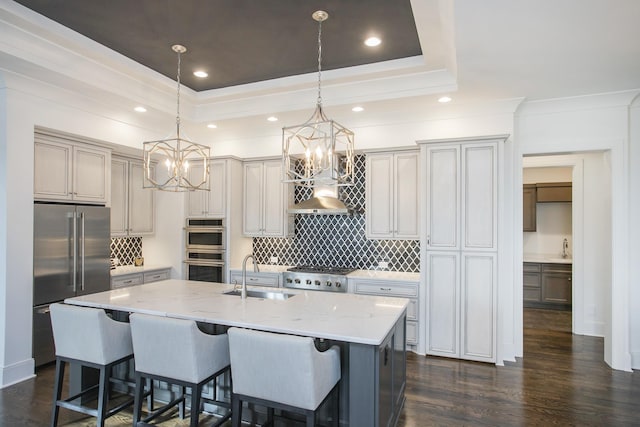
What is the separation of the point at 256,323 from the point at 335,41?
2.59 meters

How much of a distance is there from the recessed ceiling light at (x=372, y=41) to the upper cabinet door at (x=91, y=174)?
339 cm

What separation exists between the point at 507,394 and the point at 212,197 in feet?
13.9

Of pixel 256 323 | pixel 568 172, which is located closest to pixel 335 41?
pixel 256 323

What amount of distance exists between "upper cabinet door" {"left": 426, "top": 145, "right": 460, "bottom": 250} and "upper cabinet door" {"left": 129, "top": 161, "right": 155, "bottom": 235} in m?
3.82

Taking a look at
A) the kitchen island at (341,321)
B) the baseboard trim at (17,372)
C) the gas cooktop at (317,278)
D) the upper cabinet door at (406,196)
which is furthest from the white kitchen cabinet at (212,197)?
the baseboard trim at (17,372)

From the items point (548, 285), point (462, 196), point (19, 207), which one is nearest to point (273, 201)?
point (462, 196)

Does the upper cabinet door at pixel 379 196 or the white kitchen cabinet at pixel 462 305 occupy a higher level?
the upper cabinet door at pixel 379 196

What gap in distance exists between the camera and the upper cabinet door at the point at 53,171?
3834 mm

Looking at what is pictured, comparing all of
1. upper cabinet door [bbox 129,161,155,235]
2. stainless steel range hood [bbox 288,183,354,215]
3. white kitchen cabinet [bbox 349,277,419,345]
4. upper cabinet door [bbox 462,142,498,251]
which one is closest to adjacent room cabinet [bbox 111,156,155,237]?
upper cabinet door [bbox 129,161,155,235]

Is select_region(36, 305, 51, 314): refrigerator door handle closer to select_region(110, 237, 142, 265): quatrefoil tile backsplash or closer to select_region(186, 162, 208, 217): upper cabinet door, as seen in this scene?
select_region(110, 237, 142, 265): quatrefoil tile backsplash

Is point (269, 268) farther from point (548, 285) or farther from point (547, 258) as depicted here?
point (547, 258)

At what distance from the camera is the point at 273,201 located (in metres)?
5.36

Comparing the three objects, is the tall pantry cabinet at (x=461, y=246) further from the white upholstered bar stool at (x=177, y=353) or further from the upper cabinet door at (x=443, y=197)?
the white upholstered bar stool at (x=177, y=353)

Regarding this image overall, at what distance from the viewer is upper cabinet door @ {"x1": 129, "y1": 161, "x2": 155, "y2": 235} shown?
210 inches
